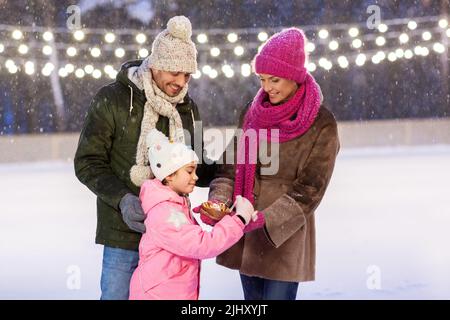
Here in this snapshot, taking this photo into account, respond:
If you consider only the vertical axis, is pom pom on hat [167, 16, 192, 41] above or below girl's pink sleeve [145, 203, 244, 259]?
above

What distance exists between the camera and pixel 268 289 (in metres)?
2.88

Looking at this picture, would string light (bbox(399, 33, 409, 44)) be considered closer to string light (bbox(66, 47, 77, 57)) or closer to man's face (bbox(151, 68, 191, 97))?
string light (bbox(66, 47, 77, 57))

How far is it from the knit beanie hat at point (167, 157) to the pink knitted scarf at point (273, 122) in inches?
9.1

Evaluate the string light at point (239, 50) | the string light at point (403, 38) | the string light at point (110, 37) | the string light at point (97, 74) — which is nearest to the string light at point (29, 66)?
the string light at point (97, 74)

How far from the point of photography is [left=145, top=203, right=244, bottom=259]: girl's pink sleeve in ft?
8.35

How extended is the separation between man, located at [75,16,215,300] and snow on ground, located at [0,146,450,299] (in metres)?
1.36

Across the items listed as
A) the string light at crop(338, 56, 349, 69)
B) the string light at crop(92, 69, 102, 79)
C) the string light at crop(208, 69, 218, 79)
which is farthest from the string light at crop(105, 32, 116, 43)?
the string light at crop(338, 56, 349, 69)

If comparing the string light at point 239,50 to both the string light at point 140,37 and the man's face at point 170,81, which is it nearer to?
the string light at point 140,37

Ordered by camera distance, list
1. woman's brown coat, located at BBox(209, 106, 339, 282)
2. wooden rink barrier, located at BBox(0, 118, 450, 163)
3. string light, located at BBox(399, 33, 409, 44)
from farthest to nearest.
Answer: string light, located at BBox(399, 33, 409, 44) < wooden rink barrier, located at BBox(0, 118, 450, 163) < woman's brown coat, located at BBox(209, 106, 339, 282)

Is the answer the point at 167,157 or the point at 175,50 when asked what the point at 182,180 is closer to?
the point at 167,157

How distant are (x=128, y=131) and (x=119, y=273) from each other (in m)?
0.44

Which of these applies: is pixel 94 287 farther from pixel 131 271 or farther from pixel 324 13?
pixel 324 13

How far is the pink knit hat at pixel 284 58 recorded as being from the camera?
2.79 m
